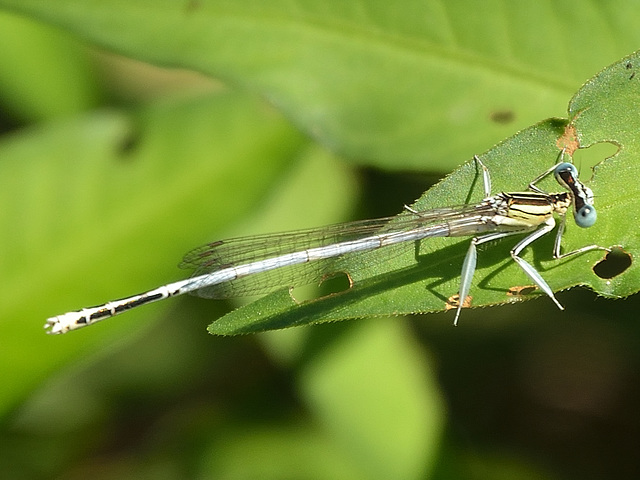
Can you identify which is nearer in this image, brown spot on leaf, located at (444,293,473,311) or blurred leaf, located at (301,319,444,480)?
brown spot on leaf, located at (444,293,473,311)

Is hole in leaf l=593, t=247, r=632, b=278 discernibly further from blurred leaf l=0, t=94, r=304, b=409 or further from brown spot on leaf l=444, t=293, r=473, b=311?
blurred leaf l=0, t=94, r=304, b=409

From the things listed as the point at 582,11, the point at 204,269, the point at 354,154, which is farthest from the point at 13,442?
the point at 582,11

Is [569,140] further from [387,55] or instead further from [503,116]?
[387,55]

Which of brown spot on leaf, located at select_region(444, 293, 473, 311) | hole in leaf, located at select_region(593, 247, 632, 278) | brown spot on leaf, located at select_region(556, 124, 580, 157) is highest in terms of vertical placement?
brown spot on leaf, located at select_region(556, 124, 580, 157)

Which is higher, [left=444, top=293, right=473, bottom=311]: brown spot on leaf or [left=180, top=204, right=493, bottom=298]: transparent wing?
[left=180, top=204, right=493, bottom=298]: transparent wing

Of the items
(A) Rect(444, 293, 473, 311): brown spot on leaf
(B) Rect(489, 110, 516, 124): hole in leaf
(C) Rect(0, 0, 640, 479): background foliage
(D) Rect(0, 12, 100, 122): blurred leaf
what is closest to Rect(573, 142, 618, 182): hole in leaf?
(C) Rect(0, 0, 640, 479): background foliage

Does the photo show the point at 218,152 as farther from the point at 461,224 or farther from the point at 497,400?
the point at 497,400

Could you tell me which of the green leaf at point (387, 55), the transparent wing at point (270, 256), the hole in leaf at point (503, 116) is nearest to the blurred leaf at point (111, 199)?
the transparent wing at point (270, 256)
